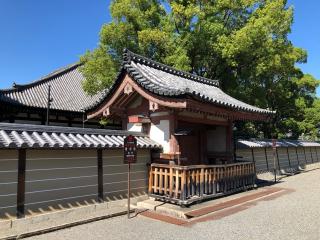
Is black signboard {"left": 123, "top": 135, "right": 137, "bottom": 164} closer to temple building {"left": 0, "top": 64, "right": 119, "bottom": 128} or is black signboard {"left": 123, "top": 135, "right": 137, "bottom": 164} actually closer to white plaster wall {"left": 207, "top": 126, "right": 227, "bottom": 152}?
white plaster wall {"left": 207, "top": 126, "right": 227, "bottom": 152}

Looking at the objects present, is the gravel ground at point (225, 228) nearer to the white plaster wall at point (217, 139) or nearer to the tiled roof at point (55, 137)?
the tiled roof at point (55, 137)

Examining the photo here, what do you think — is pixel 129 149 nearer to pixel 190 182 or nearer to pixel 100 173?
pixel 100 173

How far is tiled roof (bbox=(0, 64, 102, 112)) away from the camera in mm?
21078

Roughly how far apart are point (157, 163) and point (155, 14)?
12.2m

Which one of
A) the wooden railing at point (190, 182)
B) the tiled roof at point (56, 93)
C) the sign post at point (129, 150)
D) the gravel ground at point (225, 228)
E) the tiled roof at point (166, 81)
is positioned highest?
the tiled roof at point (56, 93)

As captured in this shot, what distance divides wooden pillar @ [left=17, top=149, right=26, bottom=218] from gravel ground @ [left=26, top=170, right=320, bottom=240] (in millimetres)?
1094

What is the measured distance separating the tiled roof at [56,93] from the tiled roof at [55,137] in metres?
8.68

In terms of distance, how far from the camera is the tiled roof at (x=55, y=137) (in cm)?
821

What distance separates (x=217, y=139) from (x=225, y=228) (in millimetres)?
7163

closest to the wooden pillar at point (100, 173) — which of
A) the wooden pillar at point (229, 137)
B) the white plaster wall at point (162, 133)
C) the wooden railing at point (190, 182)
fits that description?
the wooden railing at point (190, 182)

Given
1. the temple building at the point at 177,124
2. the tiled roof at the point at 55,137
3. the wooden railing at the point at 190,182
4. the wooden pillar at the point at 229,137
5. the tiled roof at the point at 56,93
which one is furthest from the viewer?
the tiled roof at the point at 56,93

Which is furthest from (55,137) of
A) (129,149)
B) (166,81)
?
(166,81)

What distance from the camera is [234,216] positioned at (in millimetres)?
9703

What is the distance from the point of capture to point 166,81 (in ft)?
45.7
